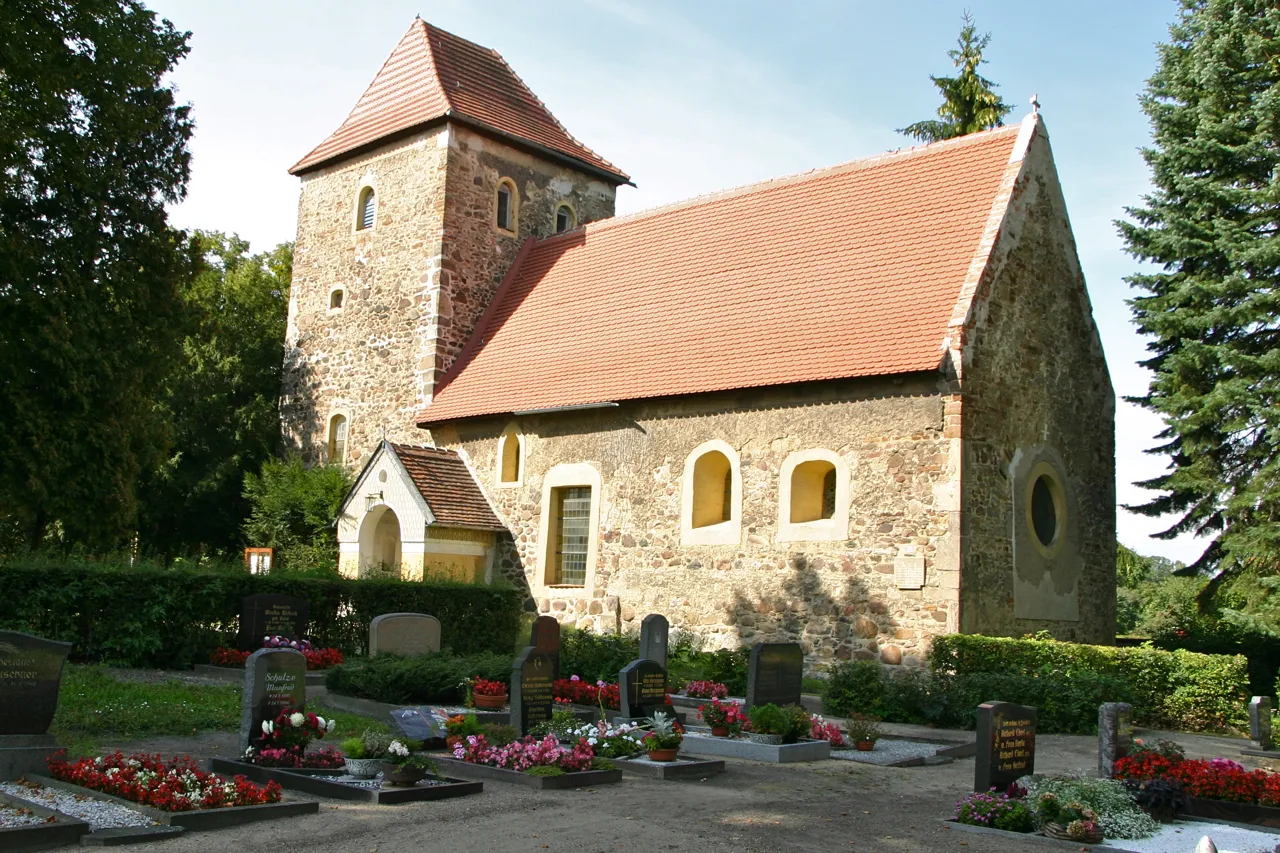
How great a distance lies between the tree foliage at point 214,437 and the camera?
1093 inches

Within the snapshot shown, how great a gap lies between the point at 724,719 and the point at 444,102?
56.3 ft

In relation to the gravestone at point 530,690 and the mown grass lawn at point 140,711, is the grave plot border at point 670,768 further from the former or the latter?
the mown grass lawn at point 140,711

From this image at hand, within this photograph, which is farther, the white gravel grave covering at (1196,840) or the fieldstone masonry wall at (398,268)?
the fieldstone masonry wall at (398,268)

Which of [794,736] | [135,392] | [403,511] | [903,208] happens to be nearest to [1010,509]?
[903,208]

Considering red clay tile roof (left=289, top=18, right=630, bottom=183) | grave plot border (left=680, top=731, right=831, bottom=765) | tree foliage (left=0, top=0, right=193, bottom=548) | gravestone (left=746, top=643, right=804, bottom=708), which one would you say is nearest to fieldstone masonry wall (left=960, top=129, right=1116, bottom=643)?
gravestone (left=746, top=643, right=804, bottom=708)

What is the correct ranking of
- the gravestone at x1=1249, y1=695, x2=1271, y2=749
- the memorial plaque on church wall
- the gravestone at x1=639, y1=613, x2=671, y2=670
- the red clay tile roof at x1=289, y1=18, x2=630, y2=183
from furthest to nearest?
the red clay tile roof at x1=289, y1=18, x2=630, y2=183
the gravestone at x1=639, y1=613, x2=671, y2=670
the gravestone at x1=1249, y1=695, x2=1271, y2=749
the memorial plaque on church wall

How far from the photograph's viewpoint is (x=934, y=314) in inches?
692

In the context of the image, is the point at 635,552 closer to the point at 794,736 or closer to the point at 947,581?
the point at 947,581

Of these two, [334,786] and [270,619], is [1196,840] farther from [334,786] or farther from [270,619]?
[270,619]

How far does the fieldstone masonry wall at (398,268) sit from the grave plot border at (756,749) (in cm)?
1342

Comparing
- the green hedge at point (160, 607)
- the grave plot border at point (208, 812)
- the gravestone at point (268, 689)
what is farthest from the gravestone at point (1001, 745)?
the green hedge at point (160, 607)

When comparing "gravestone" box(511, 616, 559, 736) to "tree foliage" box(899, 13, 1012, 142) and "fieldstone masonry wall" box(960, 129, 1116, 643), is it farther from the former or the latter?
"tree foliage" box(899, 13, 1012, 142)

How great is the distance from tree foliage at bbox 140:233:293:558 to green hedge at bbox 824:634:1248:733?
16749 millimetres

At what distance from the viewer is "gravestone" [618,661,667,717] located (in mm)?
12641
